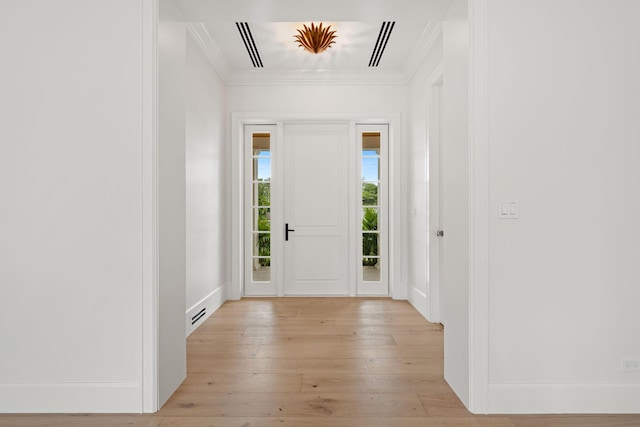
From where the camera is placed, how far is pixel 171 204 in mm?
2391

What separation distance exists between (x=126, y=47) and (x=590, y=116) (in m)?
2.55

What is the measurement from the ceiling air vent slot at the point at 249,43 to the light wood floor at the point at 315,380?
9.18 ft

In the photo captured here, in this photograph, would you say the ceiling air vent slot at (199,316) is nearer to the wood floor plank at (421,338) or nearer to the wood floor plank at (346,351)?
the wood floor plank at (346,351)

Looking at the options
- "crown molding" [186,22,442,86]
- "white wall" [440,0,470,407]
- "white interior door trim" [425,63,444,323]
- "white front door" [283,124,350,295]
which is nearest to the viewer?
"white wall" [440,0,470,407]

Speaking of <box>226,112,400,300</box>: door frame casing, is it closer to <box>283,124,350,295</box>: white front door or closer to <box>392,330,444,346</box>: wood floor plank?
<box>283,124,350,295</box>: white front door

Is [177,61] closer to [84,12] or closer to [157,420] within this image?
[84,12]

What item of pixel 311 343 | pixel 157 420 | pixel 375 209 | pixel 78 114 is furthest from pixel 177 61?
pixel 375 209

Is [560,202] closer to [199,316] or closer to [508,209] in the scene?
[508,209]

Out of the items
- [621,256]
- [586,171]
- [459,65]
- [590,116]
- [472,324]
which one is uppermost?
[459,65]

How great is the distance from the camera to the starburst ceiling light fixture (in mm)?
3697

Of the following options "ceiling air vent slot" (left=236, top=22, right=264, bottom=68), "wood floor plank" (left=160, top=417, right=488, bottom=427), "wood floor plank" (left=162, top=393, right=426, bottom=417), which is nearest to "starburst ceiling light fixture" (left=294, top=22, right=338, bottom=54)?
"ceiling air vent slot" (left=236, top=22, right=264, bottom=68)

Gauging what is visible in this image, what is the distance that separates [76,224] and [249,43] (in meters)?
2.66

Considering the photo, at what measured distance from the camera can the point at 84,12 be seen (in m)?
2.16

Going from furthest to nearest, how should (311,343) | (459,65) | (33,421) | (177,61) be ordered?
(311,343), (177,61), (459,65), (33,421)
